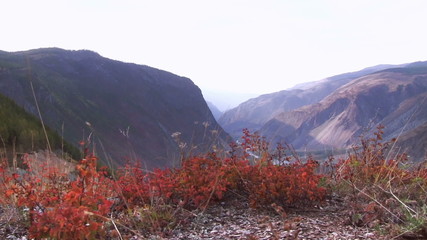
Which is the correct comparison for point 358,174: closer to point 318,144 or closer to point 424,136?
point 424,136

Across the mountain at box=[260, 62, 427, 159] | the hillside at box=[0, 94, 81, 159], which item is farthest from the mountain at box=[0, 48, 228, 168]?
the hillside at box=[0, 94, 81, 159]

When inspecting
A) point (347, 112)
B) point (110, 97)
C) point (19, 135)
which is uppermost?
point (110, 97)

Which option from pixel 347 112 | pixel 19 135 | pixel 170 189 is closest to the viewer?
pixel 170 189

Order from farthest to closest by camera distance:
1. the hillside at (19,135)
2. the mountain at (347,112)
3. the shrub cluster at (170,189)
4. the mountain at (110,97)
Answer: the mountain at (347,112)
the mountain at (110,97)
the hillside at (19,135)
the shrub cluster at (170,189)

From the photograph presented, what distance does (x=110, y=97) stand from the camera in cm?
9825

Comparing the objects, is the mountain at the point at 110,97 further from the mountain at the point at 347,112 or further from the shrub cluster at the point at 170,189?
the shrub cluster at the point at 170,189

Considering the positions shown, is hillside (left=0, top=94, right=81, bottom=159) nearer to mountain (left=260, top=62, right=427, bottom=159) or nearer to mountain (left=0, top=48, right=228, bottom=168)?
mountain (left=0, top=48, right=228, bottom=168)

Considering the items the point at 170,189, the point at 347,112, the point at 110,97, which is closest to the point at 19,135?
the point at 170,189

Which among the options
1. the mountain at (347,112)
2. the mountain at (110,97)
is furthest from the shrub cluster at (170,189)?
the mountain at (347,112)

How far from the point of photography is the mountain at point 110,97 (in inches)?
2611

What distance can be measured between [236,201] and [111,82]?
4137 inches

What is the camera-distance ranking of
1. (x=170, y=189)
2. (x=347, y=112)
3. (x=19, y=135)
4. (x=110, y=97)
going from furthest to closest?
1. (x=347, y=112)
2. (x=110, y=97)
3. (x=19, y=135)
4. (x=170, y=189)

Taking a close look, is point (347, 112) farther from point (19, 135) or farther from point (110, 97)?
point (19, 135)

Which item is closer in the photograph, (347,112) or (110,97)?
(110,97)
